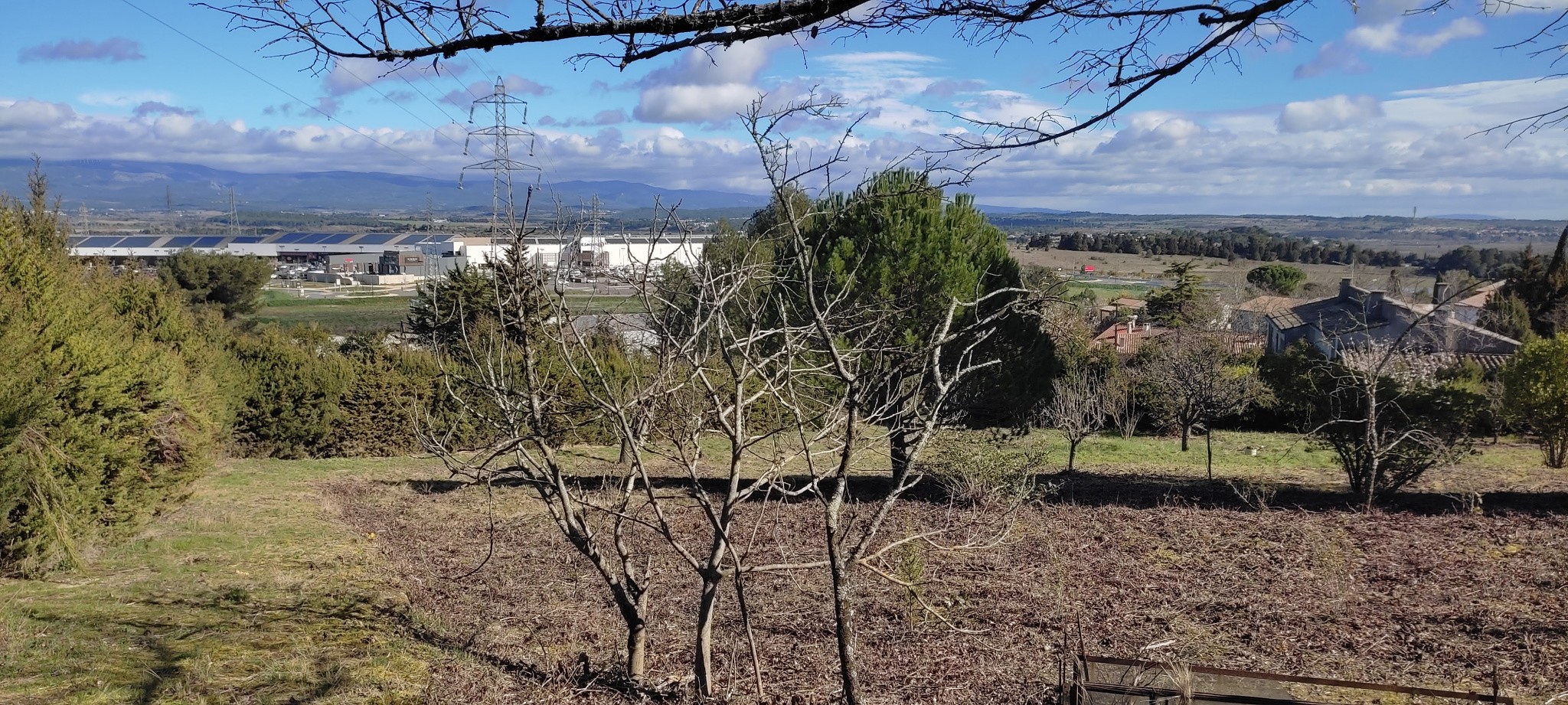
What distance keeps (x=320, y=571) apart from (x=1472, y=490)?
1401cm

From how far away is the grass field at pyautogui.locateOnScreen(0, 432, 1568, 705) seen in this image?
5340mm

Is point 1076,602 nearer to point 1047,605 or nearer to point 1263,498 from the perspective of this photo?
point 1047,605

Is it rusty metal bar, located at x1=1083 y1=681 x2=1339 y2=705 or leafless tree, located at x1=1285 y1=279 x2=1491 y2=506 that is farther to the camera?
leafless tree, located at x1=1285 y1=279 x2=1491 y2=506

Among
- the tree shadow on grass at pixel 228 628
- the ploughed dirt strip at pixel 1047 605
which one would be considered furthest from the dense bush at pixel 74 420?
the ploughed dirt strip at pixel 1047 605

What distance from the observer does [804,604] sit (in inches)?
298

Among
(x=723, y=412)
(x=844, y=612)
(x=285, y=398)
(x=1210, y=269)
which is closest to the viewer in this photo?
(x=844, y=612)

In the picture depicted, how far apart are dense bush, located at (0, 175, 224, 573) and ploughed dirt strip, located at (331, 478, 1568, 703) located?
2.30m

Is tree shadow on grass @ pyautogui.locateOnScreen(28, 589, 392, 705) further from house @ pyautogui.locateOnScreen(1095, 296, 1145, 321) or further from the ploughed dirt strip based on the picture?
house @ pyautogui.locateOnScreen(1095, 296, 1145, 321)

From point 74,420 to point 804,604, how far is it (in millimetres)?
6108

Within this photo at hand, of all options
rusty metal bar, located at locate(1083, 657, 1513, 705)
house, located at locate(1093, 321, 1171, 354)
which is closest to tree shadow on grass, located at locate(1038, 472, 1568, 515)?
rusty metal bar, located at locate(1083, 657, 1513, 705)

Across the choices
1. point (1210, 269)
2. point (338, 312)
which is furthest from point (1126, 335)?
point (1210, 269)

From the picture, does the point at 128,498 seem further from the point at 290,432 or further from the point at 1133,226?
the point at 1133,226

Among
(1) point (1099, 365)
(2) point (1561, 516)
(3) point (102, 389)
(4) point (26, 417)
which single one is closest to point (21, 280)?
(3) point (102, 389)

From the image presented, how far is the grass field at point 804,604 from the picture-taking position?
534 cm
